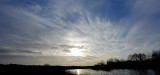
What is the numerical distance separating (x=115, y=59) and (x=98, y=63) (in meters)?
26.5

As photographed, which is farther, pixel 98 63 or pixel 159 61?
pixel 98 63

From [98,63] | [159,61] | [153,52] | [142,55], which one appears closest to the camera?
[159,61]

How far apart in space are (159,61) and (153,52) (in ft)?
92.7

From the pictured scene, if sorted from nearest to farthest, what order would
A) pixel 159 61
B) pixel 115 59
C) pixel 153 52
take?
1. pixel 159 61
2. pixel 153 52
3. pixel 115 59

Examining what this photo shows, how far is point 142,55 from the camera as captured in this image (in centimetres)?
9894

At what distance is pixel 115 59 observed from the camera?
129625mm

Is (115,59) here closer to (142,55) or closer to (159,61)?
(142,55)

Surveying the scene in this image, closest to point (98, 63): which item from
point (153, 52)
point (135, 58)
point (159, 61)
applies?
point (135, 58)

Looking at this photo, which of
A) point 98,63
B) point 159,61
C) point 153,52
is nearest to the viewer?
point 159,61

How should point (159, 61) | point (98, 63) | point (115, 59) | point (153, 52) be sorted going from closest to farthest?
point (159, 61)
point (153, 52)
point (115, 59)
point (98, 63)

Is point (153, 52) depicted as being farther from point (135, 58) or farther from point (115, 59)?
point (115, 59)

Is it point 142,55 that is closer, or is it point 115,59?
point 142,55

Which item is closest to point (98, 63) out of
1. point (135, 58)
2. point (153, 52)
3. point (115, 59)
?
point (115, 59)

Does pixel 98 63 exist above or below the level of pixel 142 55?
below
